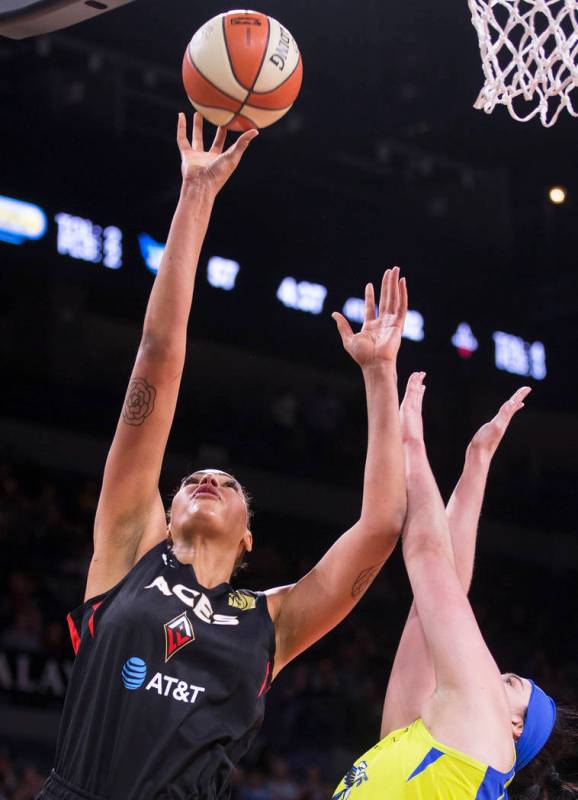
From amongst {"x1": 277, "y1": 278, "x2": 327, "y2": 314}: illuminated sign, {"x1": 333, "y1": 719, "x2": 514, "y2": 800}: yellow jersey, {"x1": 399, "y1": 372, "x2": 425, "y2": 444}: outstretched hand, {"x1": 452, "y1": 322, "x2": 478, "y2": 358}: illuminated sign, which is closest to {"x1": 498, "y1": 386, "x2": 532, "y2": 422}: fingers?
{"x1": 399, "y1": 372, "x2": 425, "y2": 444}: outstretched hand

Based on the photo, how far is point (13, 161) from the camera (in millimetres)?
7980

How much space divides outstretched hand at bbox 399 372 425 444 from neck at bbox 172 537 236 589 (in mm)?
597

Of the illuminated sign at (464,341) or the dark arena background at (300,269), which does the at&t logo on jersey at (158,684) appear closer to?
the dark arena background at (300,269)

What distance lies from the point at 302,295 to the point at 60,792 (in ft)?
21.7

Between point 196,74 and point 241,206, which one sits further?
point 241,206

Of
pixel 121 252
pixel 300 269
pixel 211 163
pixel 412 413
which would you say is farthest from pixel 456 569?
pixel 300 269

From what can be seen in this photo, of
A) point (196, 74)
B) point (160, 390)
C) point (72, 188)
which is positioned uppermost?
point (72, 188)

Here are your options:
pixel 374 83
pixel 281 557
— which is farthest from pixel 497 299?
pixel 281 557

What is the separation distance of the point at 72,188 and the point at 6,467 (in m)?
3.48

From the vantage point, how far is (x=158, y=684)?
8.04 ft

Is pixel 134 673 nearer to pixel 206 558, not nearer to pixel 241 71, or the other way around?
pixel 206 558

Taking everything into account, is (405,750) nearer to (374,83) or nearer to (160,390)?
(160,390)

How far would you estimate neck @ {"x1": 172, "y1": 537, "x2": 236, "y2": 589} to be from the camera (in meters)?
2.71

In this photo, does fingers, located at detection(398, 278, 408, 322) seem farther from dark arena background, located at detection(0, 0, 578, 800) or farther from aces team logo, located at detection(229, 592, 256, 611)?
dark arena background, located at detection(0, 0, 578, 800)
